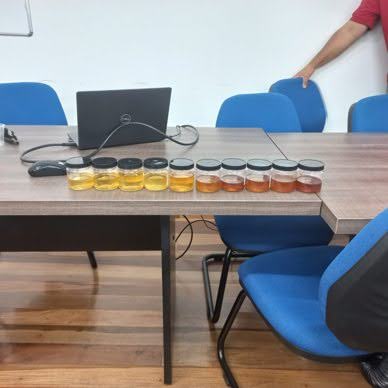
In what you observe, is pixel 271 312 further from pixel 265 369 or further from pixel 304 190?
pixel 265 369

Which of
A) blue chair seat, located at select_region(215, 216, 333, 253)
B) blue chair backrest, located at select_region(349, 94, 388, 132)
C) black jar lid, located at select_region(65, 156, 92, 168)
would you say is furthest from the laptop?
blue chair backrest, located at select_region(349, 94, 388, 132)

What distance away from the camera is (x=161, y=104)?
4.09ft

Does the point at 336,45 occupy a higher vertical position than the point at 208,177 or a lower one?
higher

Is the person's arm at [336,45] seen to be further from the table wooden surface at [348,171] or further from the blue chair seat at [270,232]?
the blue chair seat at [270,232]

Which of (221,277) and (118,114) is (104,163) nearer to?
(118,114)

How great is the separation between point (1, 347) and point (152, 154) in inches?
39.4

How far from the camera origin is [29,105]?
187 cm

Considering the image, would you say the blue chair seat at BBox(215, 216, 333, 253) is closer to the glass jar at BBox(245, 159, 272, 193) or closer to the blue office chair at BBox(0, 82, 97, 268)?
the glass jar at BBox(245, 159, 272, 193)

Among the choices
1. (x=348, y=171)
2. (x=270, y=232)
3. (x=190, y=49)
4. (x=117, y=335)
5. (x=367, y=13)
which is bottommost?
(x=117, y=335)

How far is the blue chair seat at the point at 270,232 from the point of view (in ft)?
4.40

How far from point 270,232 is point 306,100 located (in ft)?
4.26

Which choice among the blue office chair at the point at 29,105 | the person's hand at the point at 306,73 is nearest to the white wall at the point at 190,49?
the person's hand at the point at 306,73

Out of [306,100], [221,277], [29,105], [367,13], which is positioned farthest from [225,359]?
[367,13]

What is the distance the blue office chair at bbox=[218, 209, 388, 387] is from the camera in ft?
2.17
